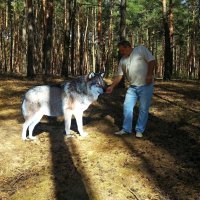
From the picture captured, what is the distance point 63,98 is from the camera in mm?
9672

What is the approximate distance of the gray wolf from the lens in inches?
372

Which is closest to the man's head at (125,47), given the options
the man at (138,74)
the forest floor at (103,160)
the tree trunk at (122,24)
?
the man at (138,74)

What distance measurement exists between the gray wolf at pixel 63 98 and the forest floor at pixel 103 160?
753mm

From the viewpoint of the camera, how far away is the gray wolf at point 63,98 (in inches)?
372

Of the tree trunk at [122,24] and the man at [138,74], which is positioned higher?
the tree trunk at [122,24]

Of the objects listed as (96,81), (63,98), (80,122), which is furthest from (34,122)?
(96,81)

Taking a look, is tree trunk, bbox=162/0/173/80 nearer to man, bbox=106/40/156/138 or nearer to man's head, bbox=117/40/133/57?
man, bbox=106/40/156/138

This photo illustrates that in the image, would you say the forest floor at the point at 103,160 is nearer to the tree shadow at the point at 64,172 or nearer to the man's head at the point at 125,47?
the tree shadow at the point at 64,172

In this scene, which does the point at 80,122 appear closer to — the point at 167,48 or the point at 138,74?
the point at 138,74

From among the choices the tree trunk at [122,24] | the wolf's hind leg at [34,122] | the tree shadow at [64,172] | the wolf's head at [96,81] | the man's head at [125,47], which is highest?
the tree trunk at [122,24]

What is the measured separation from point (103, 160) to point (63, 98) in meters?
2.10

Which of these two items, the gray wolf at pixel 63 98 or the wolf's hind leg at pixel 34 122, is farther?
the wolf's hind leg at pixel 34 122

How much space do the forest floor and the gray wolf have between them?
0.75 metres

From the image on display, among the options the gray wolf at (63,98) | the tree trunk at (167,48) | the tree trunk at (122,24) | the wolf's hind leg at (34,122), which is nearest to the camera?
the gray wolf at (63,98)
